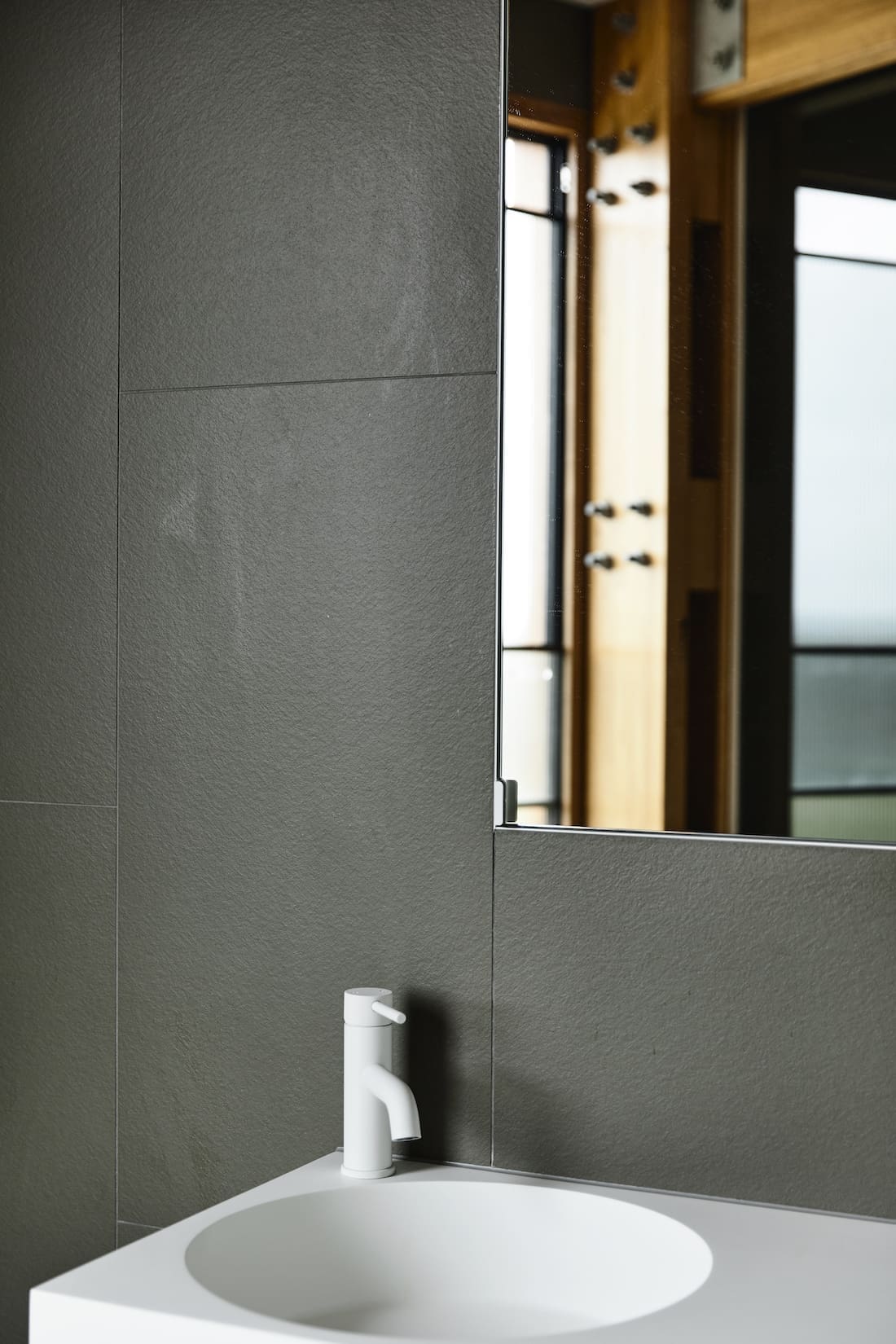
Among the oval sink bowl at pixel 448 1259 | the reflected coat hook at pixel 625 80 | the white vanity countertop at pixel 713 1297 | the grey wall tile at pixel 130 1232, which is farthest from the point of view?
the grey wall tile at pixel 130 1232

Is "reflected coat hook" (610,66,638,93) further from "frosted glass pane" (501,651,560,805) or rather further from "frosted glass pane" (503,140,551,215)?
"frosted glass pane" (501,651,560,805)

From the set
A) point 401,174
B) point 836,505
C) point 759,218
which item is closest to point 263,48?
point 401,174

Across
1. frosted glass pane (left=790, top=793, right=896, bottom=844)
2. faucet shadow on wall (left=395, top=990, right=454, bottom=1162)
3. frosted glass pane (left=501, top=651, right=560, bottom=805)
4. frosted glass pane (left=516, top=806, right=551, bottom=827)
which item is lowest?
faucet shadow on wall (left=395, top=990, right=454, bottom=1162)

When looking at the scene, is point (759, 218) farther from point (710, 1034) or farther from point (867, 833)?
point (710, 1034)

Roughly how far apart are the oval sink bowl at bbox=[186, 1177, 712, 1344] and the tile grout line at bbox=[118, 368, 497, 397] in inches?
32.1

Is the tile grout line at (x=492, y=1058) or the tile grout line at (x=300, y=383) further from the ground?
the tile grout line at (x=300, y=383)

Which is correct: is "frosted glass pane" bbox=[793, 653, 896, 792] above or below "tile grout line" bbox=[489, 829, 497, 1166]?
above

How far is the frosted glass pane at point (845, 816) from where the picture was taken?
52.4 inches

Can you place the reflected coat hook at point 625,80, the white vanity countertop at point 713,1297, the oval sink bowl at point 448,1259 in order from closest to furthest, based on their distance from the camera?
1. the white vanity countertop at point 713,1297
2. the oval sink bowl at point 448,1259
3. the reflected coat hook at point 625,80

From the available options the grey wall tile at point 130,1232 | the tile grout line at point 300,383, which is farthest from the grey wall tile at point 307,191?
the grey wall tile at point 130,1232

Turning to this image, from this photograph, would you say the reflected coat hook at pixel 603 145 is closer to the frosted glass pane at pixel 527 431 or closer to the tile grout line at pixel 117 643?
the frosted glass pane at pixel 527 431

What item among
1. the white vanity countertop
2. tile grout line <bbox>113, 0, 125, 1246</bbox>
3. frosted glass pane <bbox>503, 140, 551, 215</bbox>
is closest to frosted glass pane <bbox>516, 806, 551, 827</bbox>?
the white vanity countertop

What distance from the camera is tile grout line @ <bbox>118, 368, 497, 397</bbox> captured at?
1518 millimetres

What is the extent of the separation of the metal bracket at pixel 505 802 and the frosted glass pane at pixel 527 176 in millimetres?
581
